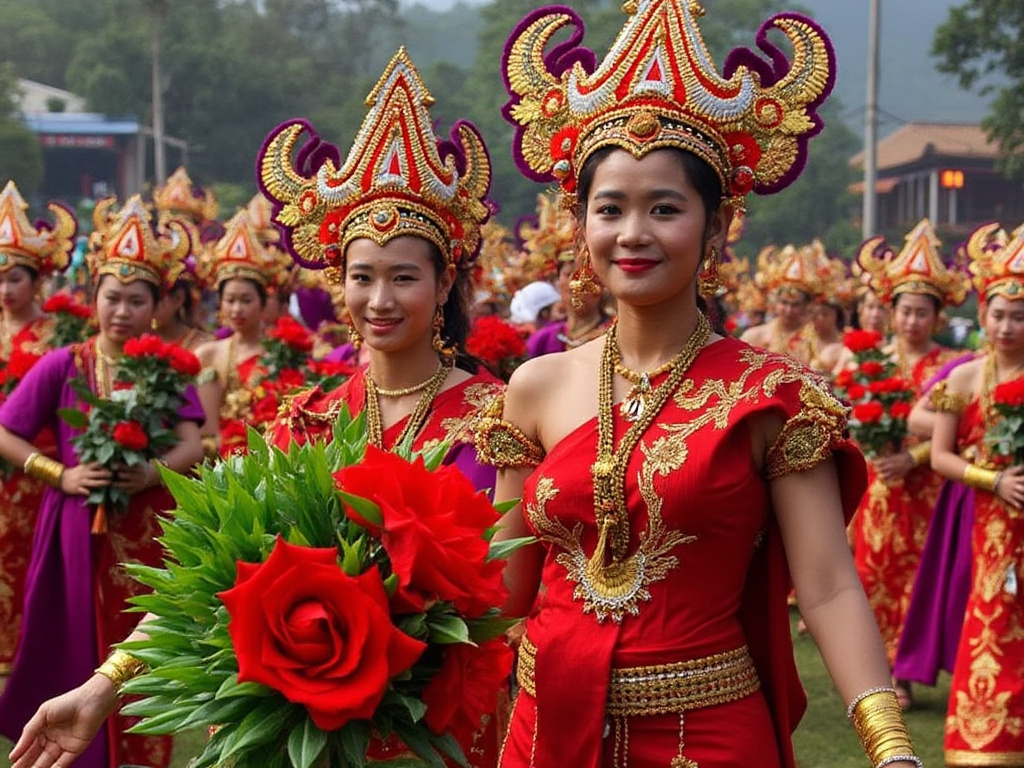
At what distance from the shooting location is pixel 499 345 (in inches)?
265

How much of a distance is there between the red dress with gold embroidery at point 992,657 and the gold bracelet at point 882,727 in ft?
13.3

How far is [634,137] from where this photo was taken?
2.79m

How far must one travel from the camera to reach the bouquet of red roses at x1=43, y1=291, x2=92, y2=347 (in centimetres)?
837

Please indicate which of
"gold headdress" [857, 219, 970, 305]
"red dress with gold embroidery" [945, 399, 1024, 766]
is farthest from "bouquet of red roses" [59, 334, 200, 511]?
"gold headdress" [857, 219, 970, 305]

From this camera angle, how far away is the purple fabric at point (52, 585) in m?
5.89

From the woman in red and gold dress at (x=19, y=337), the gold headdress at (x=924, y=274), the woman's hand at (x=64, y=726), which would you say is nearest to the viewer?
the woman's hand at (x=64, y=726)

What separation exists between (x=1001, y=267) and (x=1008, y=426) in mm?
719

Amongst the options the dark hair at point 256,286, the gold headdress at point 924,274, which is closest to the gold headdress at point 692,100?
the gold headdress at point 924,274

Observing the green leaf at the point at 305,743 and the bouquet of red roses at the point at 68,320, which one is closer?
the green leaf at the point at 305,743

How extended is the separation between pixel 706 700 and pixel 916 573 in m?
5.57

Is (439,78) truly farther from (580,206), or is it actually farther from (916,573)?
(580,206)

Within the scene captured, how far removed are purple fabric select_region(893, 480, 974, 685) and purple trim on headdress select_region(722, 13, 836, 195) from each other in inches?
195

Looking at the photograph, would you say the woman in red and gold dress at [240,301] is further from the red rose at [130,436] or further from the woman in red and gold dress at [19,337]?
the red rose at [130,436]

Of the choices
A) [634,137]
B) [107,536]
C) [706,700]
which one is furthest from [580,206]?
[107,536]
